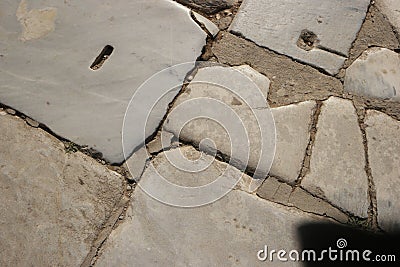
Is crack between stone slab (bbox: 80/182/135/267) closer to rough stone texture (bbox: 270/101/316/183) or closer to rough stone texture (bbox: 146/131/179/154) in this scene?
rough stone texture (bbox: 146/131/179/154)

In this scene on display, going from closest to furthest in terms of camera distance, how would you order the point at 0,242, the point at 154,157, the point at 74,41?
the point at 0,242
the point at 154,157
the point at 74,41

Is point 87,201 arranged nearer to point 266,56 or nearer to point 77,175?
point 77,175

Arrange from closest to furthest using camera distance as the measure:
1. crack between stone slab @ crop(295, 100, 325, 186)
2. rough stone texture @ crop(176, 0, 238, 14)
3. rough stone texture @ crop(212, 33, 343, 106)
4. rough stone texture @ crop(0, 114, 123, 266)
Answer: rough stone texture @ crop(0, 114, 123, 266), crack between stone slab @ crop(295, 100, 325, 186), rough stone texture @ crop(212, 33, 343, 106), rough stone texture @ crop(176, 0, 238, 14)

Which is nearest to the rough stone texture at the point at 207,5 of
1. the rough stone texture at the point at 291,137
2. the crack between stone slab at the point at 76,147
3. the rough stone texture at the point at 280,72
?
the rough stone texture at the point at 280,72

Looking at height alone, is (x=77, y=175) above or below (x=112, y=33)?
below

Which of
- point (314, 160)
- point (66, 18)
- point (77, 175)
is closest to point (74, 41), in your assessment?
point (66, 18)

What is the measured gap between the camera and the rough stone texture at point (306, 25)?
64.6 inches

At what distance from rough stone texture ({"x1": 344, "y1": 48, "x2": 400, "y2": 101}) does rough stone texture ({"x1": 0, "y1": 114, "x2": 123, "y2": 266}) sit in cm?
95

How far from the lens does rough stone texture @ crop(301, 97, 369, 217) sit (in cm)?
143

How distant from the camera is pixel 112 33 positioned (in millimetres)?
1636

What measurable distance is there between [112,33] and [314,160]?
0.90m

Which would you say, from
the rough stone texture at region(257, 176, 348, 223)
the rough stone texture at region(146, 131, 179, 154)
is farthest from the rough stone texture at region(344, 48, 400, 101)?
the rough stone texture at region(146, 131, 179, 154)

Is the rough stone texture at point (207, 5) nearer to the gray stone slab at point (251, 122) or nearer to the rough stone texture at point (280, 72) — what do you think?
the rough stone texture at point (280, 72)

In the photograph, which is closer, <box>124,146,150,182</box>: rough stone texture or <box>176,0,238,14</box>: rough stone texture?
<box>124,146,150,182</box>: rough stone texture
